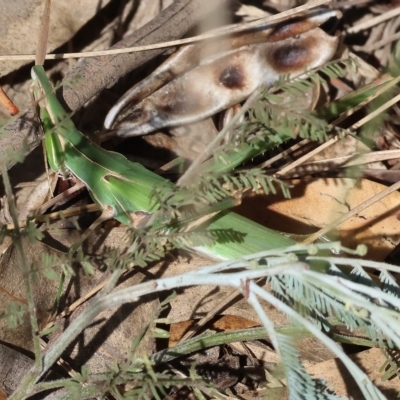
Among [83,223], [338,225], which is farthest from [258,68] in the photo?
[83,223]

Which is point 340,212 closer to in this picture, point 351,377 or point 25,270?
point 351,377

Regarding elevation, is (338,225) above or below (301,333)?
above

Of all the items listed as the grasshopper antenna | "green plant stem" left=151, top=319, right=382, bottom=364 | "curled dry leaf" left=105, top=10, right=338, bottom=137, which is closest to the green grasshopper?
the grasshopper antenna

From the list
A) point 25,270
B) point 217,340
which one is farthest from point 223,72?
point 25,270

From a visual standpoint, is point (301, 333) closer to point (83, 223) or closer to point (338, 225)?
point (338, 225)

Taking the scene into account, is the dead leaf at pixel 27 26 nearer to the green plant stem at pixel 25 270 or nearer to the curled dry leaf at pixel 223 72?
the curled dry leaf at pixel 223 72

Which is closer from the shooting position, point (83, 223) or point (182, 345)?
point (182, 345)

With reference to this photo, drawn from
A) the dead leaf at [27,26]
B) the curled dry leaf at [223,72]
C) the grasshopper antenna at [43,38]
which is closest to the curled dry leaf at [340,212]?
the curled dry leaf at [223,72]
